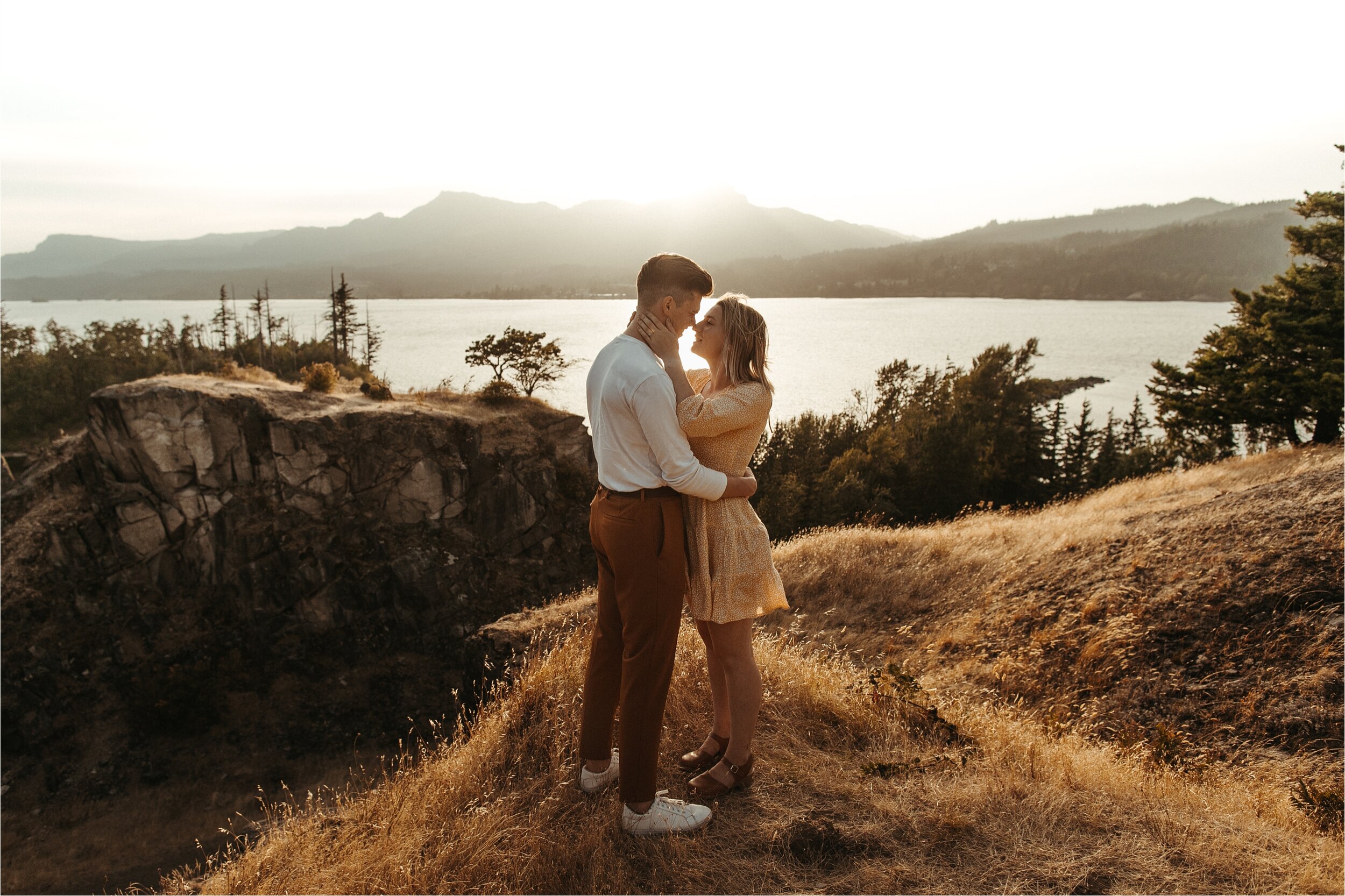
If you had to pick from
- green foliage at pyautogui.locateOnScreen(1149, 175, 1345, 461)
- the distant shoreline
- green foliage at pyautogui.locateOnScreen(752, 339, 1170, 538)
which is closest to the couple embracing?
green foliage at pyautogui.locateOnScreen(1149, 175, 1345, 461)

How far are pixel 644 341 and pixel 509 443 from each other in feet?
93.9

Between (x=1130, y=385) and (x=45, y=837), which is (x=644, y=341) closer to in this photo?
(x=45, y=837)

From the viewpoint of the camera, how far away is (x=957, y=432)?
34.8 m

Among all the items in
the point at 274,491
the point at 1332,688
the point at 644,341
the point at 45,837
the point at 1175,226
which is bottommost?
the point at 45,837

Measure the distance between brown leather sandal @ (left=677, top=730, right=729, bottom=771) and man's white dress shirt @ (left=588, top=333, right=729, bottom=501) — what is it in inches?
66.0

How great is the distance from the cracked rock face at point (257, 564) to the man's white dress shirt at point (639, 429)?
24.9 meters

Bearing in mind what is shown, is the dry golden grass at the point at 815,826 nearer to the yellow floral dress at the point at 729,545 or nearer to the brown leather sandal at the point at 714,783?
the brown leather sandal at the point at 714,783

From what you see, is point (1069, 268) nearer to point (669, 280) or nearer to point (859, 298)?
point (859, 298)

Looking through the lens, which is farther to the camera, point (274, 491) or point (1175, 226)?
point (1175, 226)

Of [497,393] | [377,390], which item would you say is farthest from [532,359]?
[377,390]

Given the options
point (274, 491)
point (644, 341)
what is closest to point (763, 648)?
point (644, 341)

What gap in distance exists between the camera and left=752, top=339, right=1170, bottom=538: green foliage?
33500mm

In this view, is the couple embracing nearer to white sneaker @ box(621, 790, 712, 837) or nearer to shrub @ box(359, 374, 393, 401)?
white sneaker @ box(621, 790, 712, 837)

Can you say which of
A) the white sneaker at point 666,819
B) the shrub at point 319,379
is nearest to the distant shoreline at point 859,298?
the shrub at point 319,379
